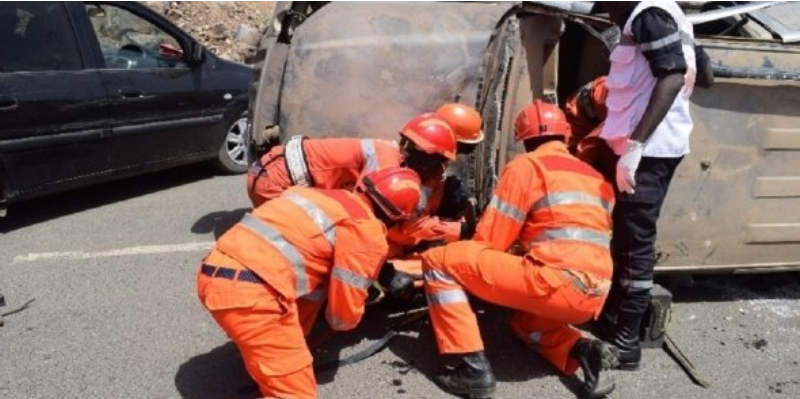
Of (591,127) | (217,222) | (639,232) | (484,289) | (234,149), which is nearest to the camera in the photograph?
(484,289)

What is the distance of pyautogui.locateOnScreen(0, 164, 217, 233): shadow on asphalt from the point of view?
531 centimetres

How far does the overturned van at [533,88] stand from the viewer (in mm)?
3543

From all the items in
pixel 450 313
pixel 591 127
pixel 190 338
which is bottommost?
pixel 190 338

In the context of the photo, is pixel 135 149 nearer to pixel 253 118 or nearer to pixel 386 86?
pixel 253 118

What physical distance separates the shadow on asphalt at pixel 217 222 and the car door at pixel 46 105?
866 mm

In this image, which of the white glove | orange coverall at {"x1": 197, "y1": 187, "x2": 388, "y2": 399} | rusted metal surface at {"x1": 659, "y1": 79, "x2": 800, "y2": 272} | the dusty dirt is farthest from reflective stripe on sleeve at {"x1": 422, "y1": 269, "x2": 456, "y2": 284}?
the dusty dirt

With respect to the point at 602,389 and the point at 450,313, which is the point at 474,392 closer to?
the point at 450,313

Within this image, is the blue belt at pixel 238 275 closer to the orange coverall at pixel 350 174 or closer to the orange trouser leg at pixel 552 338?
the orange coverall at pixel 350 174

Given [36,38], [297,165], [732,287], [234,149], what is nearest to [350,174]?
[297,165]

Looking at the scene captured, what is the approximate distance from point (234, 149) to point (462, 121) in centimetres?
325

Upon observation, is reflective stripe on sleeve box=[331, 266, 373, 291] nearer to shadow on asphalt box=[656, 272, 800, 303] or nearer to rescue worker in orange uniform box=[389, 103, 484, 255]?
rescue worker in orange uniform box=[389, 103, 484, 255]

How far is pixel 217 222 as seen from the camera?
5.19m

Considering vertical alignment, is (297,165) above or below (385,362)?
above

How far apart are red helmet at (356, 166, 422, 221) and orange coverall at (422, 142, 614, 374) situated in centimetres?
34
